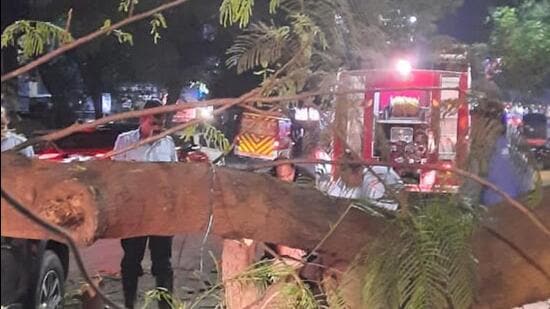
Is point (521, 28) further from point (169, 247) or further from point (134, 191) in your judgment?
point (134, 191)

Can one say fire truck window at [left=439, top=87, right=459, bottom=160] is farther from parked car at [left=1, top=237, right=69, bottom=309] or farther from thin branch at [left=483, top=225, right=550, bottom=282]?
parked car at [left=1, top=237, right=69, bottom=309]

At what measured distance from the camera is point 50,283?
6.39m

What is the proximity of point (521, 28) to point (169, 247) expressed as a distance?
19.4 meters

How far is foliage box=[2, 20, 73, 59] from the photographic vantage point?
11.0ft

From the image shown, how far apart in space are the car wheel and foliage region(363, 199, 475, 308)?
347 cm

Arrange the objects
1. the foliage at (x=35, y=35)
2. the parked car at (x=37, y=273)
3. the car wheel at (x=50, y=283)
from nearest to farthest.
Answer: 1. the foliage at (x=35, y=35)
2. the parked car at (x=37, y=273)
3. the car wheel at (x=50, y=283)

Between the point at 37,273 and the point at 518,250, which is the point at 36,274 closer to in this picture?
the point at 37,273

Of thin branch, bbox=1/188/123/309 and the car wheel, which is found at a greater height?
thin branch, bbox=1/188/123/309

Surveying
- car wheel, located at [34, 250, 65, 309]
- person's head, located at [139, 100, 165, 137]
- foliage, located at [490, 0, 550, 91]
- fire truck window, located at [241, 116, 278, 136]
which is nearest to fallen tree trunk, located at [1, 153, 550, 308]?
fire truck window, located at [241, 116, 278, 136]

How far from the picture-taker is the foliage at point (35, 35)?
334 centimetres

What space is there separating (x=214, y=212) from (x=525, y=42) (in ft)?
74.0

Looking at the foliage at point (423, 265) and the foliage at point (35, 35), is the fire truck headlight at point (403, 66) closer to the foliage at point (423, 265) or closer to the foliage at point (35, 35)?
the foliage at point (35, 35)

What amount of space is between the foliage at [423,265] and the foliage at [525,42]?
21124 mm

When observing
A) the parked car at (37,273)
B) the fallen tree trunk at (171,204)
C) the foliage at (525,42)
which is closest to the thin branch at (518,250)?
the fallen tree trunk at (171,204)
